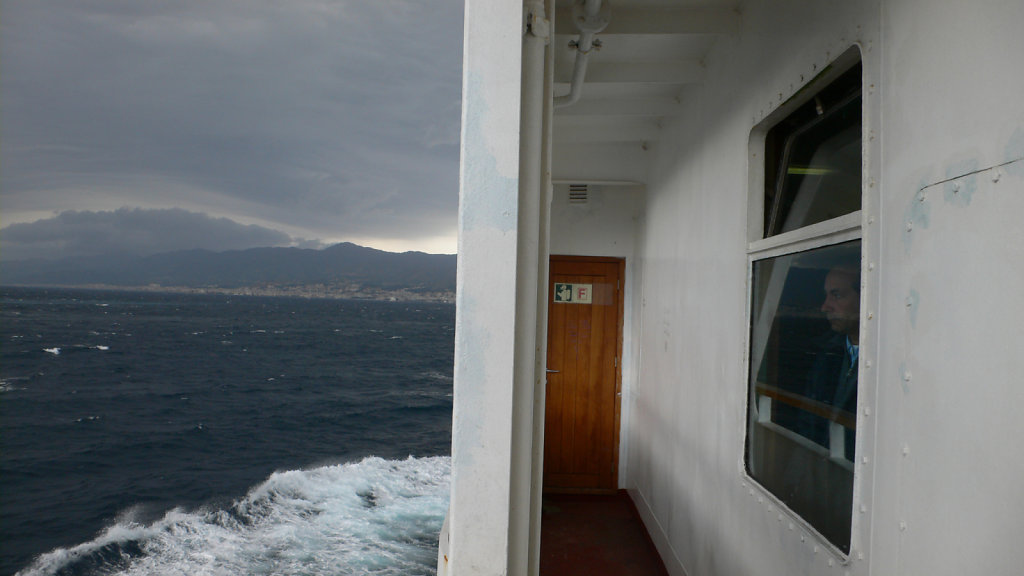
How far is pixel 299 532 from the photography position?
1606 centimetres

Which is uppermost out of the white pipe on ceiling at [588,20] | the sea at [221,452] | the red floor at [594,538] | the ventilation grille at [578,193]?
the white pipe on ceiling at [588,20]

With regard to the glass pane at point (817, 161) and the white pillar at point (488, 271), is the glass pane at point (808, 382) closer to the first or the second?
the glass pane at point (817, 161)

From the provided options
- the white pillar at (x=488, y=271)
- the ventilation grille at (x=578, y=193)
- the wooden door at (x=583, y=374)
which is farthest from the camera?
the wooden door at (x=583, y=374)

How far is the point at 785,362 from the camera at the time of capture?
2074 millimetres

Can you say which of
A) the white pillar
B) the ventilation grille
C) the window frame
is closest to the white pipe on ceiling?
the window frame

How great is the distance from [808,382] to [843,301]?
1.13 feet

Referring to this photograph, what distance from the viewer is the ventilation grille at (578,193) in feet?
16.9

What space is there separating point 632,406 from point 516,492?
411cm

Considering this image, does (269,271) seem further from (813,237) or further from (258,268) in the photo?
(813,237)

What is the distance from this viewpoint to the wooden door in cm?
536

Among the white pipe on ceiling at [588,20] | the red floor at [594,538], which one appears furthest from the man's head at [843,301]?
the red floor at [594,538]

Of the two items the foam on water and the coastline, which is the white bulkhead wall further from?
the coastline

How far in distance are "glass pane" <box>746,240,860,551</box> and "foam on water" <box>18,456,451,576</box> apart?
38.6 ft

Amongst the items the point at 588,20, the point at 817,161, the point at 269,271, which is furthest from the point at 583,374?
the point at 269,271
